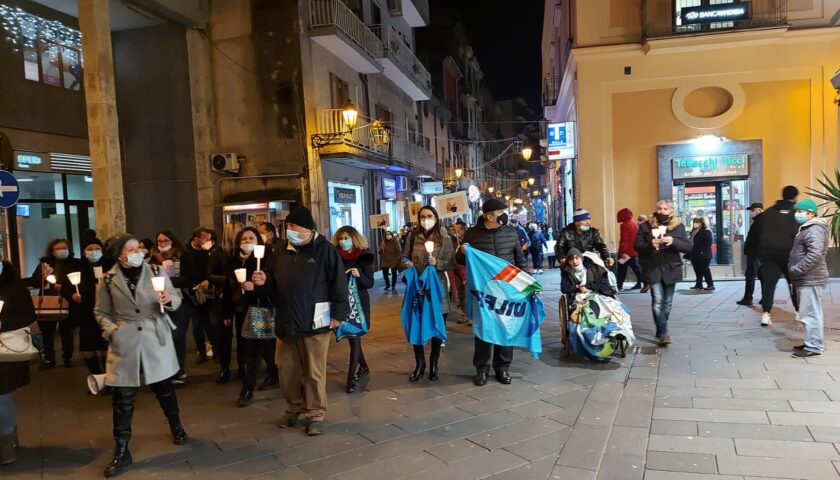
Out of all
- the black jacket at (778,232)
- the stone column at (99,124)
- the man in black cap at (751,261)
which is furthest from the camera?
the stone column at (99,124)

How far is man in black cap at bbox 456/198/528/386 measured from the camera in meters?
5.89

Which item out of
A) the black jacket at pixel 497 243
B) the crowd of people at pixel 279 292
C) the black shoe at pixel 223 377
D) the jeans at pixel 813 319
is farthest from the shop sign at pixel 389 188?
the jeans at pixel 813 319

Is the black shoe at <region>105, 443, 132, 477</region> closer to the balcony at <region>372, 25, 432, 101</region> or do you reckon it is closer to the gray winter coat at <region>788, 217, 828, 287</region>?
the gray winter coat at <region>788, 217, 828, 287</region>

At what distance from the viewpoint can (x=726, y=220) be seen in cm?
1361

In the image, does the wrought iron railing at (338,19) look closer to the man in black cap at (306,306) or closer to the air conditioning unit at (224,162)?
Answer: the air conditioning unit at (224,162)

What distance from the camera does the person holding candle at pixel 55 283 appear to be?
7363mm

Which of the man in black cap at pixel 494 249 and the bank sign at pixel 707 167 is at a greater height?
the bank sign at pixel 707 167

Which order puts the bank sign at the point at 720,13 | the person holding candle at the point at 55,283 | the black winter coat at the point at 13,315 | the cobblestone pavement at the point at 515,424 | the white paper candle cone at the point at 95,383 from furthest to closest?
the bank sign at the point at 720,13, the person holding candle at the point at 55,283, the black winter coat at the point at 13,315, the white paper candle cone at the point at 95,383, the cobblestone pavement at the point at 515,424

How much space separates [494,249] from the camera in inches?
240

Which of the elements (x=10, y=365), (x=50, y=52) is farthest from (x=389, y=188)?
(x=10, y=365)

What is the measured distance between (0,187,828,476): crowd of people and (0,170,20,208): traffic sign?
0.91 m

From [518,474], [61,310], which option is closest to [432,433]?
[518,474]

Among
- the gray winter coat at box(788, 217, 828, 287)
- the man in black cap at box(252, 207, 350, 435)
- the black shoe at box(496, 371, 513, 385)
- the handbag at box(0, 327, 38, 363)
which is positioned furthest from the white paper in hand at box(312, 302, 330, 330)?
the gray winter coat at box(788, 217, 828, 287)

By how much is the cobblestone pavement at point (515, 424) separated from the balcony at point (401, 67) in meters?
15.2
